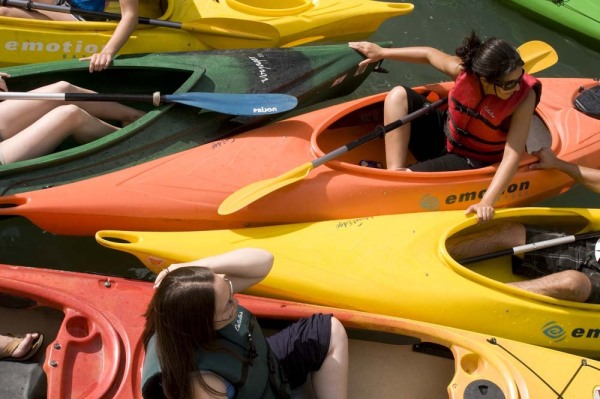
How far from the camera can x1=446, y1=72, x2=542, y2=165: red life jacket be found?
3.38 meters

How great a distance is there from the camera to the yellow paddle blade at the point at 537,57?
Result: 4.27 m

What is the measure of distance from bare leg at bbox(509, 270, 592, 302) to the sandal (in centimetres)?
217

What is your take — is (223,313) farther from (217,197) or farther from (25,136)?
(25,136)

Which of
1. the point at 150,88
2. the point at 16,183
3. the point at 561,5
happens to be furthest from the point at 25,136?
the point at 561,5

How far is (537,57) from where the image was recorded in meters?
4.28

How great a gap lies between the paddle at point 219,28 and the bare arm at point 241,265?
2.17m

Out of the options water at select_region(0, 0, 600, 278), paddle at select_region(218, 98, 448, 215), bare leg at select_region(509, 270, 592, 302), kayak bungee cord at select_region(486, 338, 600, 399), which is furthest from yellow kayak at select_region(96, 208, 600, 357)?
water at select_region(0, 0, 600, 278)

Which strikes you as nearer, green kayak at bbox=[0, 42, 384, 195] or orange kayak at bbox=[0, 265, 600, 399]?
orange kayak at bbox=[0, 265, 600, 399]

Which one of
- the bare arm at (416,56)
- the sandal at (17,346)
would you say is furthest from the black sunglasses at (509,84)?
the sandal at (17,346)

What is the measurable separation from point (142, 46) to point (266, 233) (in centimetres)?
168

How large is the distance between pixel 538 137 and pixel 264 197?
1580 millimetres

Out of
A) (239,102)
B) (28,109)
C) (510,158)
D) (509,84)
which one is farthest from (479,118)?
(28,109)

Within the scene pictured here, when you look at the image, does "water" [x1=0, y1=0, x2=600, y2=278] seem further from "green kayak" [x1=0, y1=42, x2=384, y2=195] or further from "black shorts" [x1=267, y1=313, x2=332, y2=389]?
"black shorts" [x1=267, y1=313, x2=332, y2=389]

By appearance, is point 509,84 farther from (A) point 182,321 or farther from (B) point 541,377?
(A) point 182,321
